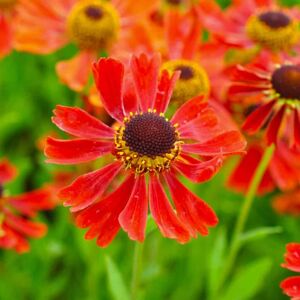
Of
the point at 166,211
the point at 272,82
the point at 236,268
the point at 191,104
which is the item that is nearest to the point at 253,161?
the point at 236,268

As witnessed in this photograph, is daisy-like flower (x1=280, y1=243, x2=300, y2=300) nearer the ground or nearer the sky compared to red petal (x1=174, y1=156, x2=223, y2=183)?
nearer the ground

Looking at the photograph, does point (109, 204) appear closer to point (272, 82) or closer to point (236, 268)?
point (272, 82)

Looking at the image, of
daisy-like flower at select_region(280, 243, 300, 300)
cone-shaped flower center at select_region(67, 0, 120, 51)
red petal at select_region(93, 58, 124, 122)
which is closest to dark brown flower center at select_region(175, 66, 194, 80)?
red petal at select_region(93, 58, 124, 122)

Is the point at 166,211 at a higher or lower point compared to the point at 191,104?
lower

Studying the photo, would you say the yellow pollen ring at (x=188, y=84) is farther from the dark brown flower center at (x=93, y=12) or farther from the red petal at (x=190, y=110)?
the dark brown flower center at (x=93, y=12)

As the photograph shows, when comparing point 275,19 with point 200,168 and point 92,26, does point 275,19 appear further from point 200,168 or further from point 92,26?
point 200,168

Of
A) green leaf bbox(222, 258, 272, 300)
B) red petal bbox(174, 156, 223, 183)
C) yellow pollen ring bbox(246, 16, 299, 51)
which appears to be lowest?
green leaf bbox(222, 258, 272, 300)

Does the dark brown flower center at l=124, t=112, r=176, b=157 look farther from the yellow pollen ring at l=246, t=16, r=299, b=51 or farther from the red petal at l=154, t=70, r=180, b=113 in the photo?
the yellow pollen ring at l=246, t=16, r=299, b=51
